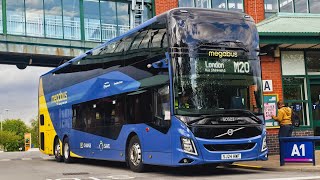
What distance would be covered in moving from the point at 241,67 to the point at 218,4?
13948 mm

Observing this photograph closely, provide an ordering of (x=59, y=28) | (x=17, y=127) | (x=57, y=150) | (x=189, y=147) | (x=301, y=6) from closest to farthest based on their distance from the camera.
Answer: (x=189, y=147) → (x=57, y=150) → (x=301, y=6) → (x=59, y=28) → (x=17, y=127)

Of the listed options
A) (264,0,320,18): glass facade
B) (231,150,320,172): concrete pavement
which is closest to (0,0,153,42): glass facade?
(264,0,320,18): glass facade

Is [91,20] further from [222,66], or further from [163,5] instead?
[222,66]

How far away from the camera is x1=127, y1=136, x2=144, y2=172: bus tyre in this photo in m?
12.8

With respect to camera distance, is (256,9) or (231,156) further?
(256,9)

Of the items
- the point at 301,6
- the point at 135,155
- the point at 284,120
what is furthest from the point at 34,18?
the point at 284,120

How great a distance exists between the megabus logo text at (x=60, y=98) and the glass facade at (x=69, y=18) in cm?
386

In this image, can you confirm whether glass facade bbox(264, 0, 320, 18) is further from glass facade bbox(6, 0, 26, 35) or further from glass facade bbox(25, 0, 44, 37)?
glass facade bbox(6, 0, 26, 35)

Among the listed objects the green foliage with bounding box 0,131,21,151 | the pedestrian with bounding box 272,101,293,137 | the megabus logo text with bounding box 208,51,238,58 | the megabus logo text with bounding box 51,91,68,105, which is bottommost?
the green foliage with bounding box 0,131,21,151

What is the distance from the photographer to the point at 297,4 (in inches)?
907

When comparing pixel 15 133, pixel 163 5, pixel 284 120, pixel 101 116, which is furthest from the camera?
pixel 15 133

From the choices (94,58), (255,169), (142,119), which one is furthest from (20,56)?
(255,169)

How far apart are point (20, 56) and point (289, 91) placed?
44.1 feet

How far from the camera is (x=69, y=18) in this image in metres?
23.7
